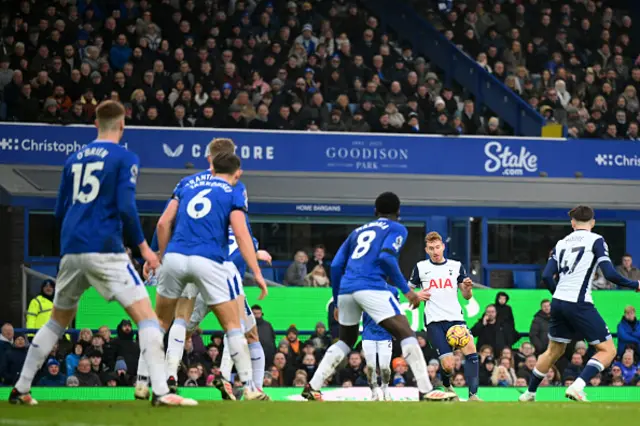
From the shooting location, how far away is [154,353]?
912 centimetres

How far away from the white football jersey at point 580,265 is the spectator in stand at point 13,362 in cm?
894

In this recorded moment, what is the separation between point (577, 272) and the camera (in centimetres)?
1332

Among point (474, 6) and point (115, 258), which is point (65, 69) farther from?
point (115, 258)

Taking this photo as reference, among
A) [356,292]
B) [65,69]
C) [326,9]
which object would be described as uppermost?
[326,9]

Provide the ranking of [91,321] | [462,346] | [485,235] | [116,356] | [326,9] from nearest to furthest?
[462,346]
[116,356]
[91,321]
[485,235]
[326,9]

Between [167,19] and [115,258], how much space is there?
53.1ft

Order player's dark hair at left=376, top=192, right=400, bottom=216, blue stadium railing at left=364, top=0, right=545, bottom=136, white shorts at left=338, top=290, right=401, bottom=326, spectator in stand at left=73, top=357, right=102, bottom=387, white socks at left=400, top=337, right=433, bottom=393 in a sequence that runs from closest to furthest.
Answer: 1. white socks at left=400, top=337, right=433, bottom=393
2. white shorts at left=338, top=290, right=401, bottom=326
3. player's dark hair at left=376, top=192, right=400, bottom=216
4. spectator in stand at left=73, top=357, right=102, bottom=387
5. blue stadium railing at left=364, top=0, right=545, bottom=136

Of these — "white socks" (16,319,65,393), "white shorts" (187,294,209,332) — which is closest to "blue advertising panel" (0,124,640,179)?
"white shorts" (187,294,209,332)

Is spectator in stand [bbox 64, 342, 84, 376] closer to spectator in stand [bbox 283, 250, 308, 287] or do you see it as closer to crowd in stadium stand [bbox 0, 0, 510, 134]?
spectator in stand [bbox 283, 250, 308, 287]

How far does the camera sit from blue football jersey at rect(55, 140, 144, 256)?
902 cm

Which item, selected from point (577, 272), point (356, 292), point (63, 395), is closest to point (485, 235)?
point (63, 395)

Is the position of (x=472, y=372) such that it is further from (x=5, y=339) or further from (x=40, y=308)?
(x=40, y=308)

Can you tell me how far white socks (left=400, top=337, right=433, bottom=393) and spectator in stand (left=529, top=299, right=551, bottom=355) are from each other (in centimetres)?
1080

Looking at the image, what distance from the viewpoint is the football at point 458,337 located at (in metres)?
14.4
